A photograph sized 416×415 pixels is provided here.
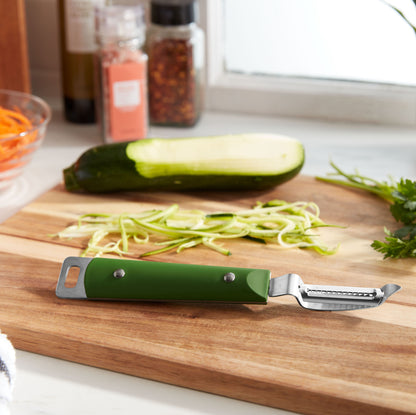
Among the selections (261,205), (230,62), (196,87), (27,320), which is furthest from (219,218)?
(230,62)

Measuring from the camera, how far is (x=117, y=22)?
1247mm

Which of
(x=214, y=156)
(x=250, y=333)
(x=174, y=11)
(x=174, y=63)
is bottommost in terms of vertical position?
(x=250, y=333)

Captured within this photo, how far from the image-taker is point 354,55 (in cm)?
147

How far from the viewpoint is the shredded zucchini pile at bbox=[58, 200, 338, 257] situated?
958 mm

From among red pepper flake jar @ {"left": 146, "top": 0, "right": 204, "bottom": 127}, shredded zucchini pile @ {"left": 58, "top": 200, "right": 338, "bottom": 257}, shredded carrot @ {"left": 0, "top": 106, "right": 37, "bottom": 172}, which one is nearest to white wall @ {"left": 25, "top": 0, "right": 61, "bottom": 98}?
red pepper flake jar @ {"left": 146, "top": 0, "right": 204, "bottom": 127}

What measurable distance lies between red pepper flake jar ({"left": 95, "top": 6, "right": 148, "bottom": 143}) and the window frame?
270 mm

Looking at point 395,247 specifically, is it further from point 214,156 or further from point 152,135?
point 152,135

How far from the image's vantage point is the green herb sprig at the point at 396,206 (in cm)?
92

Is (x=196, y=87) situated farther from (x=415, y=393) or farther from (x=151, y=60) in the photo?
(x=415, y=393)

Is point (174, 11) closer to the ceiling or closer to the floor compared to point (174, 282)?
closer to the ceiling

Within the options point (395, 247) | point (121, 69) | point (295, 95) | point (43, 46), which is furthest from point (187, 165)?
point (43, 46)

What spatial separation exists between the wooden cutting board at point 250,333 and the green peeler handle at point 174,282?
0.07ft

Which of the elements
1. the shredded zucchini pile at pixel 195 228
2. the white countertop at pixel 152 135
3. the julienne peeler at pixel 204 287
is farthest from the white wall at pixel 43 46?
the julienne peeler at pixel 204 287

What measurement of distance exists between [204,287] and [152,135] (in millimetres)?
692
